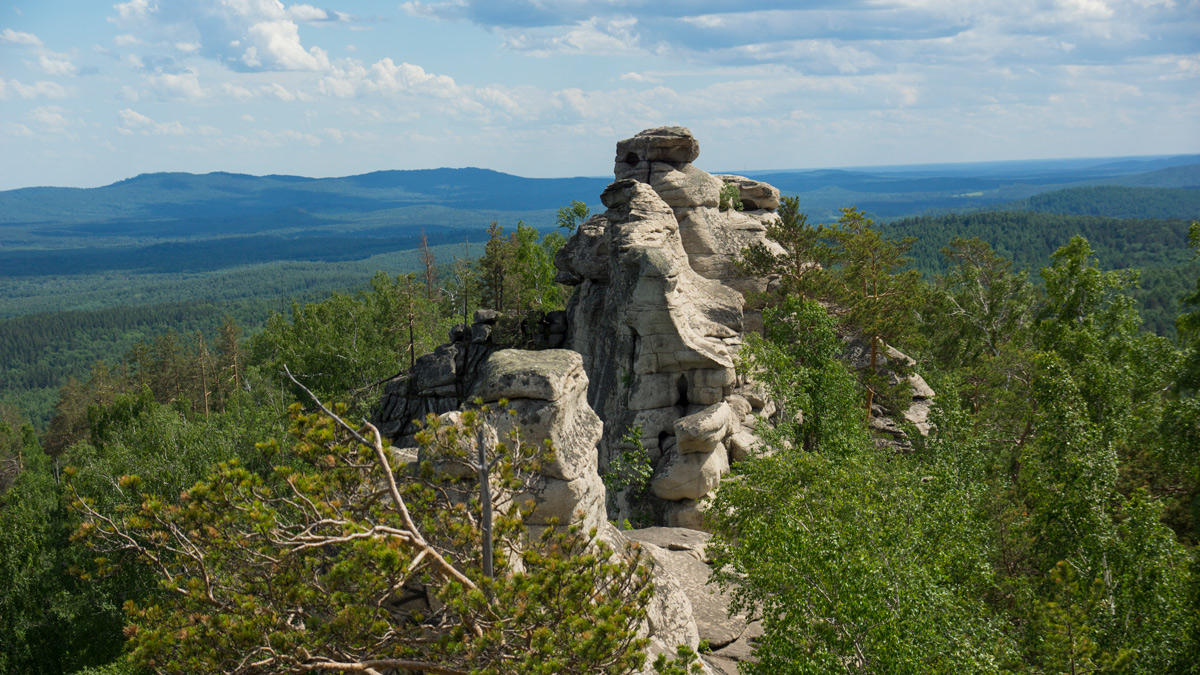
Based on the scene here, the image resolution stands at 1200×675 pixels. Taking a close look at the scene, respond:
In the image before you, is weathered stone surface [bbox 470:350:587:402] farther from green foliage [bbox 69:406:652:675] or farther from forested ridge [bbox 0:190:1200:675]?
green foliage [bbox 69:406:652:675]

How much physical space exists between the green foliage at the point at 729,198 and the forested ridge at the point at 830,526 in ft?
20.2

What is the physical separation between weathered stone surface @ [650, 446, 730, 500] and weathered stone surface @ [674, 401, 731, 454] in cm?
31

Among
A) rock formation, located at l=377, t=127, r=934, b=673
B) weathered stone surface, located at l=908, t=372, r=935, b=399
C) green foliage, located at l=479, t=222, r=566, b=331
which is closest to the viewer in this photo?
rock formation, located at l=377, t=127, r=934, b=673

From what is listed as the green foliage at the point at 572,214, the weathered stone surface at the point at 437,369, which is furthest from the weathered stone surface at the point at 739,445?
the green foliage at the point at 572,214

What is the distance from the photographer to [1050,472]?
65.8 feet

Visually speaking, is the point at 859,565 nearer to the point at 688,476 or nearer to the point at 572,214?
the point at 688,476

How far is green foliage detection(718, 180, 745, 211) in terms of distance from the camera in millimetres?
43938

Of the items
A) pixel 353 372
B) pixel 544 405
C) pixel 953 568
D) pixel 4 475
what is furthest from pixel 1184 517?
pixel 4 475

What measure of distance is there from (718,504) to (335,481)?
44.7 ft

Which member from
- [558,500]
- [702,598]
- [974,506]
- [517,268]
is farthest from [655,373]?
[517,268]

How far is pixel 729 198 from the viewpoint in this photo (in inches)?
1736

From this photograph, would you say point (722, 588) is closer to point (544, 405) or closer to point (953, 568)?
point (953, 568)

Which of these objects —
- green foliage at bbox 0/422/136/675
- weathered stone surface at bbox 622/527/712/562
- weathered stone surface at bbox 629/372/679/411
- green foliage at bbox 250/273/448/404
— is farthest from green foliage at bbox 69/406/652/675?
green foliage at bbox 250/273/448/404

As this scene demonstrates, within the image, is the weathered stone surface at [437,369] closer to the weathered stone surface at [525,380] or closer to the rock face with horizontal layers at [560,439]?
the rock face with horizontal layers at [560,439]
